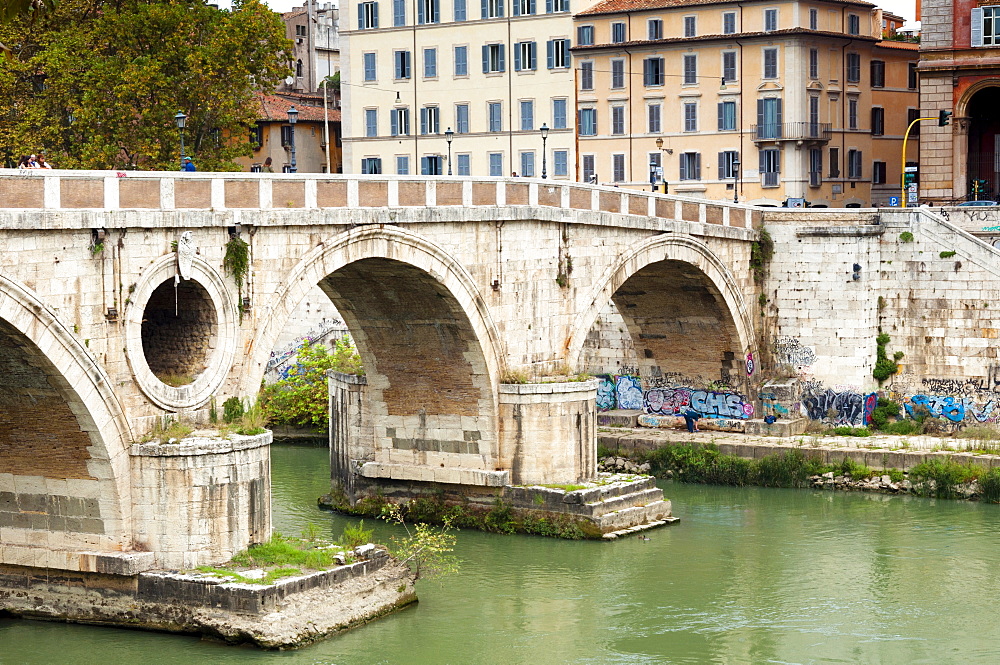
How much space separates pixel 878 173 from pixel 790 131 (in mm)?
4597

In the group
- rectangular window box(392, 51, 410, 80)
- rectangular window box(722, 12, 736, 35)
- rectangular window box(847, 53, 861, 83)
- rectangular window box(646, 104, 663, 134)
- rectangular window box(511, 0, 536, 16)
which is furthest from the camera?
rectangular window box(392, 51, 410, 80)

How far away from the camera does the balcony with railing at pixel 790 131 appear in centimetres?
4534

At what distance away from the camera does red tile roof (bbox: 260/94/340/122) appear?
49.0m

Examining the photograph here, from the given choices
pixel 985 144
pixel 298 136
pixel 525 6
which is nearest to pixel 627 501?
pixel 985 144

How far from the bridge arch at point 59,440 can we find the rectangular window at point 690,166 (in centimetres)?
2855

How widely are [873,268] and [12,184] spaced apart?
21157 millimetres

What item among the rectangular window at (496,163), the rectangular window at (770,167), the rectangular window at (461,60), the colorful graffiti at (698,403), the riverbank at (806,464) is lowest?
the riverbank at (806,464)

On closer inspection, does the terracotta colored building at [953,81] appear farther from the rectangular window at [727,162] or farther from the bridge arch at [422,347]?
the bridge arch at [422,347]

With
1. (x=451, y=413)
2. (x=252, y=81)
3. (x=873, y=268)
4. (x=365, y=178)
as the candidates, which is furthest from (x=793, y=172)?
(x=365, y=178)

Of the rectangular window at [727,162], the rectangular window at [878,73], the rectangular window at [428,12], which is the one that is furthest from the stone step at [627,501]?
the rectangular window at [428,12]

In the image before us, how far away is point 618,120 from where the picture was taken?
48031mm

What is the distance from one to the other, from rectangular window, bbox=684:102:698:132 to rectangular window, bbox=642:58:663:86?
3.80 feet

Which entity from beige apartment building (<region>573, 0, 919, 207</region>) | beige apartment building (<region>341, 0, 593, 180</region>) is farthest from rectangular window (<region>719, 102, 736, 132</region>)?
beige apartment building (<region>341, 0, 593, 180</region>)

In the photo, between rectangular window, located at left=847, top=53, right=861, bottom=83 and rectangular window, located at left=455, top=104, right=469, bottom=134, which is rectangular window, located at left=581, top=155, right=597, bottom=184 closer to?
rectangular window, located at left=455, top=104, right=469, bottom=134
